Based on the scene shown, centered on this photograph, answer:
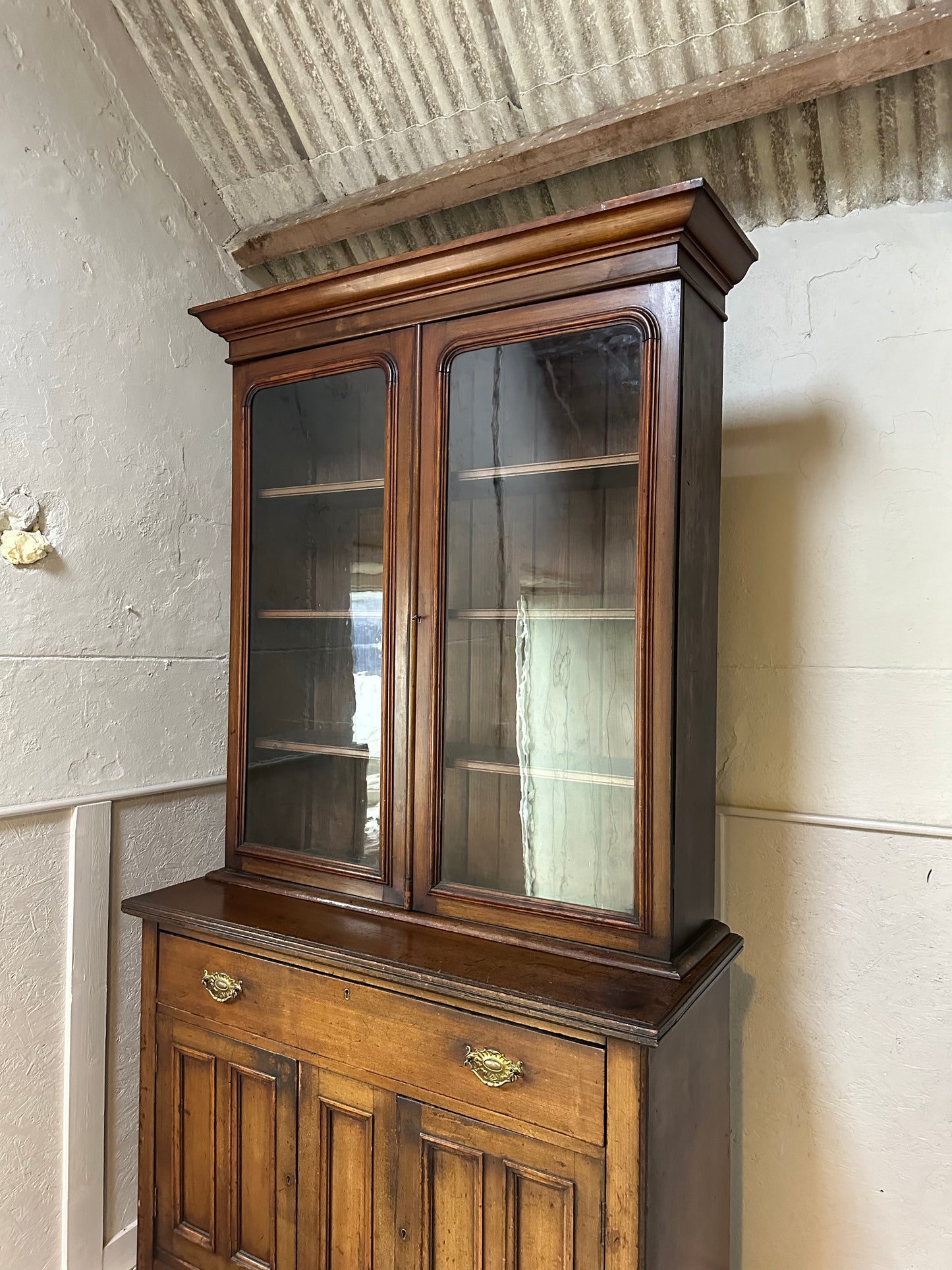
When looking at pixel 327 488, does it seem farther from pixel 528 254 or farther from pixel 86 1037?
pixel 86 1037

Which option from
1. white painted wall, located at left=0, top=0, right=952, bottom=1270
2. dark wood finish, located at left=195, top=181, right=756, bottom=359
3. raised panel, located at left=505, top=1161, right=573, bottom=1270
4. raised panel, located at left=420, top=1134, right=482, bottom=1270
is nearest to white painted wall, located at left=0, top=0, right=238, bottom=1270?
white painted wall, located at left=0, top=0, right=952, bottom=1270

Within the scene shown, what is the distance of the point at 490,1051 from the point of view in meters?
1.21

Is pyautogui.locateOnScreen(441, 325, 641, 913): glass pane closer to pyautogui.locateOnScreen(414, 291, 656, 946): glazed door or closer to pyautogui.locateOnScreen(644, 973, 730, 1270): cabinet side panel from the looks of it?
pyautogui.locateOnScreen(414, 291, 656, 946): glazed door

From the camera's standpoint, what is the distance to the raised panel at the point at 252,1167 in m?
1.43

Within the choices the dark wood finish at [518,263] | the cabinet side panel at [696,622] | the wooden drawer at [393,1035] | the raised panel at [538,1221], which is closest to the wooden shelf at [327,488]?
the dark wood finish at [518,263]

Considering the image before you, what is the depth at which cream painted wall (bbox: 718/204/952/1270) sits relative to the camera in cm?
148

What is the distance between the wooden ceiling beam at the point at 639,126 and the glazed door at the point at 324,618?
446mm

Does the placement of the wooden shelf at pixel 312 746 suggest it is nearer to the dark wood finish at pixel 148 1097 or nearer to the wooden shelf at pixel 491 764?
the wooden shelf at pixel 491 764

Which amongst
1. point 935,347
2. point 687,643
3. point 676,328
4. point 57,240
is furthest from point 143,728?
point 935,347

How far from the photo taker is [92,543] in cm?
170

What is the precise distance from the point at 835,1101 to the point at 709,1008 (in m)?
0.43

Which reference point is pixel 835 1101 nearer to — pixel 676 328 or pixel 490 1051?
pixel 490 1051

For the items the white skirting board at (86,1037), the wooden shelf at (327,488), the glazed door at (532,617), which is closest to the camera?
the glazed door at (532,617)

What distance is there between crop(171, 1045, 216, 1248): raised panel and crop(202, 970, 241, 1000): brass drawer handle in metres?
0.12
